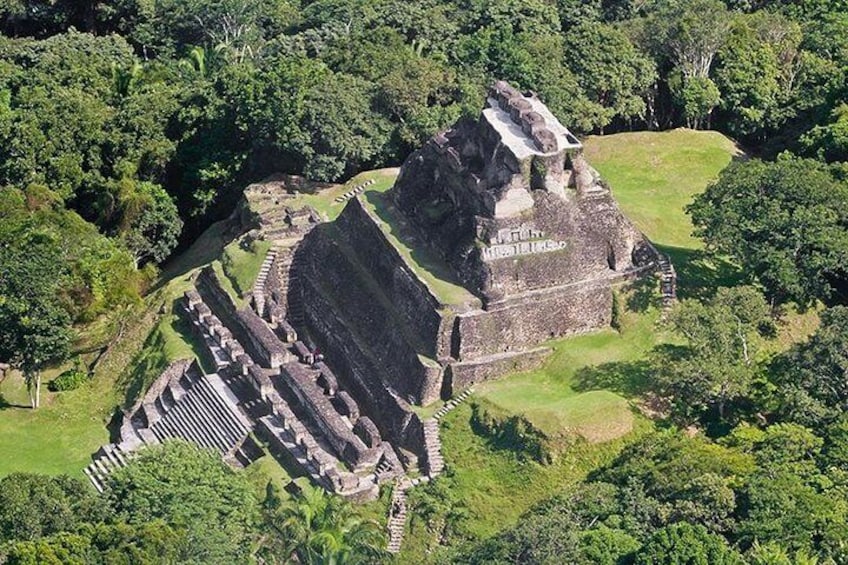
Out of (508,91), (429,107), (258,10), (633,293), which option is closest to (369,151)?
(429,107)

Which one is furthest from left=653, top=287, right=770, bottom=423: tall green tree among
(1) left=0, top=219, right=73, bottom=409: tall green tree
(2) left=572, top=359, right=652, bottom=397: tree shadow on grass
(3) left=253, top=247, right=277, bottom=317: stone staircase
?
(1) left=0, top=219, right=73, bottom=409: tall green tree

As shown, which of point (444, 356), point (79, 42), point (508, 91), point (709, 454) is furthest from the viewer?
point (79, 42)

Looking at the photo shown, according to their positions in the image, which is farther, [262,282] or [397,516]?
[262,282]

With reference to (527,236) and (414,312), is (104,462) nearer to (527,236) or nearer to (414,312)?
(414,312)

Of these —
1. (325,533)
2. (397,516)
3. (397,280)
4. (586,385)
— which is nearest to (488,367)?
(586,385)

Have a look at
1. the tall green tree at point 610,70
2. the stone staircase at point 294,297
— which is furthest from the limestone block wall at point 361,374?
the tall green tree at point 610,70

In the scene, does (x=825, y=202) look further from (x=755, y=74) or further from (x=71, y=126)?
(x=71, y=126)

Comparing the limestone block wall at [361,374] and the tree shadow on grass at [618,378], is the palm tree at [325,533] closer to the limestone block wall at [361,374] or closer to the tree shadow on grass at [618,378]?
the limestone block wall at [361,374]

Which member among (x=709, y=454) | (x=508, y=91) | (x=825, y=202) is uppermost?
(x=508, y=91)
